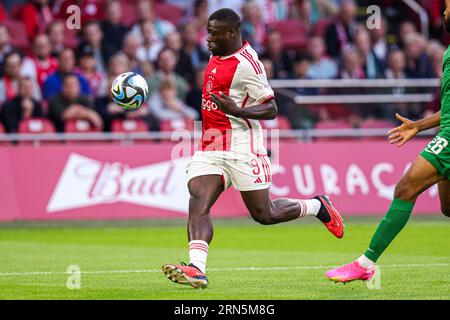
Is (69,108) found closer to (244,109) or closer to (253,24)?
(253,24)

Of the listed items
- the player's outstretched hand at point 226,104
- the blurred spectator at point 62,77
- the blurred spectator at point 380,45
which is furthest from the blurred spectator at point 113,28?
the player's outstretched hand at point 226,104

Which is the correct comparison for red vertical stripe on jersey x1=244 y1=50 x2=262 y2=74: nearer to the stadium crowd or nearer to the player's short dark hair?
the player's short dark hair

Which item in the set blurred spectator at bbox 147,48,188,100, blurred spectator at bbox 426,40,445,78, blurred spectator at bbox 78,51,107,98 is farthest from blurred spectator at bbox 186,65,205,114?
blurred spectator at bbox 426,40,445,78

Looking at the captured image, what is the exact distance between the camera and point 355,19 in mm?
25734

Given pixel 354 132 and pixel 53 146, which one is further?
Result: pixel 354 132

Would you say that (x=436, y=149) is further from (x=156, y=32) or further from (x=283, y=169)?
(x=156, y=32)

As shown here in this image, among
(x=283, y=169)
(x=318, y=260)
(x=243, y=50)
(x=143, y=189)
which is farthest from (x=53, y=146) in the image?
(x=243, y=50)

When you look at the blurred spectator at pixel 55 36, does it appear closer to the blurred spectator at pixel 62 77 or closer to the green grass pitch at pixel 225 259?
the blurred spectator at pixel 62 77

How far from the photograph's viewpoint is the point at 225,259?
526 inches

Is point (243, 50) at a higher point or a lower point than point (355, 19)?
higher

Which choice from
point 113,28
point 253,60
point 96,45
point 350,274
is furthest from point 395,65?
point 350,274

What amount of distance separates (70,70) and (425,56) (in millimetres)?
8292

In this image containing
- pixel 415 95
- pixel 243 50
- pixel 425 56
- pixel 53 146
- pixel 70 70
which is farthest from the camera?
pixel 425 56

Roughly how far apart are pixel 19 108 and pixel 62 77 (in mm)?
1141
